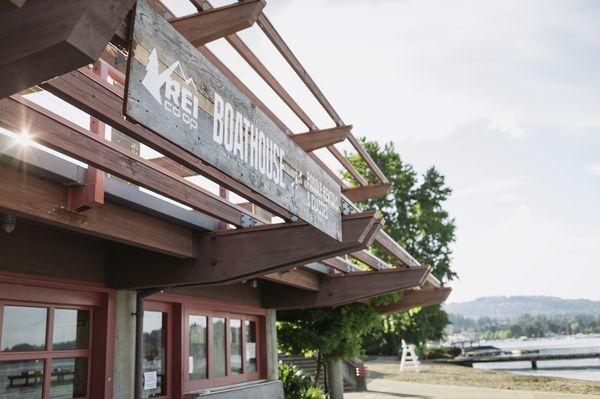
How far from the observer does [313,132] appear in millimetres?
6402

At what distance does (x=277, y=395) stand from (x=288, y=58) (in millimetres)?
7827

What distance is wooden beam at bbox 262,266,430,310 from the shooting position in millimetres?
10336

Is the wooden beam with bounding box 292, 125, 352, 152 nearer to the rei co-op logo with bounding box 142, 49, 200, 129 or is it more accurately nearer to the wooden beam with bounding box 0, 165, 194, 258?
the wooden beam with bounding box 0, 165, 194, 258

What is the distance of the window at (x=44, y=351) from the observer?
5.38 meters

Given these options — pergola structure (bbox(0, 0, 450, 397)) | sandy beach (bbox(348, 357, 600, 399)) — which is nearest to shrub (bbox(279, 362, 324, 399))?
sandy beach (bbox(348, 357, 600, 399))

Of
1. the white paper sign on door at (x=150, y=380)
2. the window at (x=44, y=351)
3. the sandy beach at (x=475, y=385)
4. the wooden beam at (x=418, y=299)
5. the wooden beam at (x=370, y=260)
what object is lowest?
the sandy beach at (x=475, y=385)

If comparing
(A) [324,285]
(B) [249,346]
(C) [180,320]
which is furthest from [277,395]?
(C) [180,320]

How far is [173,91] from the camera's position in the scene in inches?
98.0

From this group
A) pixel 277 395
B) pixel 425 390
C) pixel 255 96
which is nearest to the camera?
pixel 255 96

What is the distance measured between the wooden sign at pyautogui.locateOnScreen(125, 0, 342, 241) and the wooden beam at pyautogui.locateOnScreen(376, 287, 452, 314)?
1020 centimetres

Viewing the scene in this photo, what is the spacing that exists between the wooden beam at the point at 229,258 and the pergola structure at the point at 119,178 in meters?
0.01

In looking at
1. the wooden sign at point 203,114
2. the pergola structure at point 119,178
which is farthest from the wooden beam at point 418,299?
the wooden sign at point 203,114

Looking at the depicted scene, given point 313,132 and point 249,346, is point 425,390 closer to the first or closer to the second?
point 249,346

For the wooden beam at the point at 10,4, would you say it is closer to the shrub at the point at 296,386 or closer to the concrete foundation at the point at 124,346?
the concrete foundation at the point at 124,346
